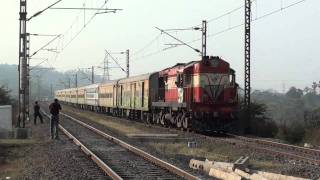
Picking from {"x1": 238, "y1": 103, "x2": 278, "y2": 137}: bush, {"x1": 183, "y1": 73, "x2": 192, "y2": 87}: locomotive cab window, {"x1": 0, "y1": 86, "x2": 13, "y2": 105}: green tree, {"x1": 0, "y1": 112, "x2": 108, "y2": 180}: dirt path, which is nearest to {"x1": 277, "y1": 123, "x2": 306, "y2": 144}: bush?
{"x1": 238, "y1": 103, "x2": 278, "y2": 137}: bush

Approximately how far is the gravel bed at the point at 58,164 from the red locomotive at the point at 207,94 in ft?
28.3

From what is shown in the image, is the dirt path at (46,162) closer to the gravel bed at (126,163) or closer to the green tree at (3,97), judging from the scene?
the gravel bed at (126,163)

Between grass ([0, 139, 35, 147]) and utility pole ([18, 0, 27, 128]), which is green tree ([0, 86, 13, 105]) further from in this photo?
grass ([0, 139, 35, 147])

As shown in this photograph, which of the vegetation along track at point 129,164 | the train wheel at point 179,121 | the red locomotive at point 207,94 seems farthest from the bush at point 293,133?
the vegetation along track at point 129,164

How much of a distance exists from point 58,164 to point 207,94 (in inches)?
566

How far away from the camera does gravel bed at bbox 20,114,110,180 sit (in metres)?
14.7

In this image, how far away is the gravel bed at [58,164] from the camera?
48.3 feet

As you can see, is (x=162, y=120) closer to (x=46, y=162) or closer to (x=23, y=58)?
(x=23, y=58)

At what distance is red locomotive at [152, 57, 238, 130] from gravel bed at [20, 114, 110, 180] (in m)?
8.64

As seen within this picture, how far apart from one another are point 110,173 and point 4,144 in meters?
12.8

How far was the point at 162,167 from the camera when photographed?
52.5ft

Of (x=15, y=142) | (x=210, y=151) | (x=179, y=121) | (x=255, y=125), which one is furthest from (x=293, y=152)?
(x=255, y=125)

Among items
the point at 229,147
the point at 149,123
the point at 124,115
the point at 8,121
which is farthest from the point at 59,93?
the point at 229,147

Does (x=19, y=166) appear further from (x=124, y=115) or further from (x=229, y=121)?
(x=124, y=115)
